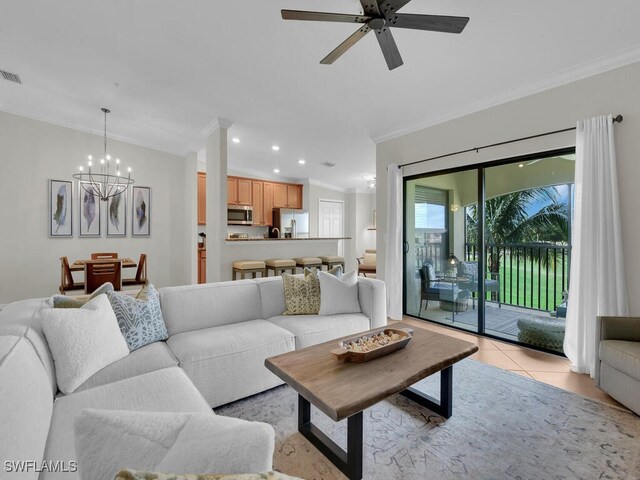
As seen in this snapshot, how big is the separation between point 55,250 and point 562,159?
24.0ft

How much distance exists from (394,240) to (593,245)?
7.16 ft

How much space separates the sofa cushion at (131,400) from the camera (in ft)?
4.17

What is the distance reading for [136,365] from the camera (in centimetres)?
184

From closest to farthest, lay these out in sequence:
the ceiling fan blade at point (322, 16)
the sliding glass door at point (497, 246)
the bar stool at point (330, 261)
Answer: the ceiling fan blade at point (322, 16)
the sliding glass door at point (497, 246)
the bar stool at point (330, 261)

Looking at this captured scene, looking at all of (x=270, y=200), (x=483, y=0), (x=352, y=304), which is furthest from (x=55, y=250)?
(x=483, y=0)

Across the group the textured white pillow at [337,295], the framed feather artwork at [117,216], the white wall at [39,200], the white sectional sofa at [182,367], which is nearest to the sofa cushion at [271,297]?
the white sectional sofa at [182,367]

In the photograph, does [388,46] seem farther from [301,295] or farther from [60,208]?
[60,208]

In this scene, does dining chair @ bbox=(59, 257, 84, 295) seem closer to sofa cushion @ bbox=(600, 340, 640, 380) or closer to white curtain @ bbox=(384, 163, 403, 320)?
white curtain @ bbox=(384, 163, 403, 320)

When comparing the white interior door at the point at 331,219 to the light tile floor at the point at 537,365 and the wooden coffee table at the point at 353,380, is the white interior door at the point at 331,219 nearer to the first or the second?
the light tile floor at the point at 537,365

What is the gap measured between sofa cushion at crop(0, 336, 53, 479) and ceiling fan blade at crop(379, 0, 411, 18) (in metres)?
2.44

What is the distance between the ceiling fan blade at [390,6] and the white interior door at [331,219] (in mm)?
6780

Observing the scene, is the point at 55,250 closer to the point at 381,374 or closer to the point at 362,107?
the point at 362,107

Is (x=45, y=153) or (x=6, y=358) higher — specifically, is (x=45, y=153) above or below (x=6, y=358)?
above

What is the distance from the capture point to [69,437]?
120 centimetres
